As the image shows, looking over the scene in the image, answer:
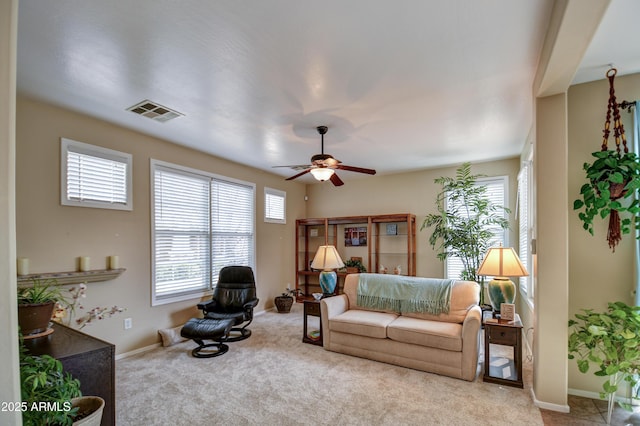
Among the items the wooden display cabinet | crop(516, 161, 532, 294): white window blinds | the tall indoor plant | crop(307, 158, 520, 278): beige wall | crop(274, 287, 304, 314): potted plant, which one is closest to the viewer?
crop(516, 161, 532, 294): white window blinds

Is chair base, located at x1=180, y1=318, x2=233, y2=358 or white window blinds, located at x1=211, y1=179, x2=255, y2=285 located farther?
white window blinds, located at x1=211, y1=179, x2=255, y2=285

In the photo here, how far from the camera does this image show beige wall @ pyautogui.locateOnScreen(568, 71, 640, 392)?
259cm

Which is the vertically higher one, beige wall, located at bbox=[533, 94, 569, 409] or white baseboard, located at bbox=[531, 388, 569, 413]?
beige wall, located at bbox=[533, 94, 569, 409]

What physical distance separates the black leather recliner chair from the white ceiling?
2.13 metres

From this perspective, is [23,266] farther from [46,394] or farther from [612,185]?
[612,185]

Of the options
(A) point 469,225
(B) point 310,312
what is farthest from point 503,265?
(B) point 310,312

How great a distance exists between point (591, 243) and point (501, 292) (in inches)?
35.4

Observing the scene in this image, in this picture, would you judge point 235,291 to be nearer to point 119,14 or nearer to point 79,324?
point 79,324

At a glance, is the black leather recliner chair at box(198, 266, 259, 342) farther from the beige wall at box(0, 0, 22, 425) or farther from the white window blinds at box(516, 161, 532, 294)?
the white window blinds at box(516, 161, 532, 294)

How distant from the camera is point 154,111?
3.33m

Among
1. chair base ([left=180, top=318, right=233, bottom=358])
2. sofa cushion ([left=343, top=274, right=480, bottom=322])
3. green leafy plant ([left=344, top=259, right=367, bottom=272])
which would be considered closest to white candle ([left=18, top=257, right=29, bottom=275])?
chair base ([left=180, top=318, right=233, bottom=358])

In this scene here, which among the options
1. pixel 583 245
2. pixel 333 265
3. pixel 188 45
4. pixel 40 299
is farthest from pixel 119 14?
pixel 583 245

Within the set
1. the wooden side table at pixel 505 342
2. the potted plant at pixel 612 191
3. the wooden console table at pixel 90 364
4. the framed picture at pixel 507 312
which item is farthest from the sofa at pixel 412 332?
the wooden console table at pixel 90 364

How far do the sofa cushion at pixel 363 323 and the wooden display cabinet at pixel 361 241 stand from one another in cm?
220
